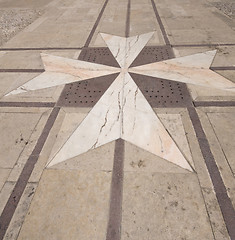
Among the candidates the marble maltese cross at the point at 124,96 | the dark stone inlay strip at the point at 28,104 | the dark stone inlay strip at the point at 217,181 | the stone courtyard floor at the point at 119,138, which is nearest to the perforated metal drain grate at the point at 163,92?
the stone courtyard floor at the point at 119,138

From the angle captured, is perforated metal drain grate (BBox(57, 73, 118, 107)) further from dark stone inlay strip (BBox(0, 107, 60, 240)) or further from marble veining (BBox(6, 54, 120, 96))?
dark stone inlay strip (BBox(0, 107, 60, 240))

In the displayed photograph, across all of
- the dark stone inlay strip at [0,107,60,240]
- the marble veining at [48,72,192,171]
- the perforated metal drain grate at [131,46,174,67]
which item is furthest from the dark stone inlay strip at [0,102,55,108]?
the perforated metal drain grate at [131,46,174,67]

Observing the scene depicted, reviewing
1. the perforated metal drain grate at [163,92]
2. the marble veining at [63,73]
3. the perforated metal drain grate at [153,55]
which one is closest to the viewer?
the perforated metal drain grate at [163,92]

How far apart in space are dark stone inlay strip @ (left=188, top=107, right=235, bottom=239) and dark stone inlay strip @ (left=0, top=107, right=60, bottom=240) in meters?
2.14

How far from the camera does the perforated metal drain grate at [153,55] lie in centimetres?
442

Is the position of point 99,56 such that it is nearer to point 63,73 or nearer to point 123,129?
point 63,73

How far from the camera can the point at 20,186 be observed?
2.37m

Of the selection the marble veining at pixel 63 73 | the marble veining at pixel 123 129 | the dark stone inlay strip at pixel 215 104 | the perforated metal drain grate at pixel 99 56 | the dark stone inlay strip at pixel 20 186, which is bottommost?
the dark stone inlay strip at pixel 20 186

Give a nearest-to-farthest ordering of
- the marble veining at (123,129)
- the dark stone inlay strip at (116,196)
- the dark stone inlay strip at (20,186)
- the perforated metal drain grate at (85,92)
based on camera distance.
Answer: the dark stone inlay strip at (116,196), the dark stone inlay strip at (20,186), the marble veining at (123,129), the perforated metal drain grate at (85,92)

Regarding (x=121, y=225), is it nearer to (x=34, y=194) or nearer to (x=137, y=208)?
(x=137, y=208)

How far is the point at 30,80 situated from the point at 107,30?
123 inches

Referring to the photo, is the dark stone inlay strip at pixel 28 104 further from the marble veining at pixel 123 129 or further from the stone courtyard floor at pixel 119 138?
the marble veining at pixel 123 129

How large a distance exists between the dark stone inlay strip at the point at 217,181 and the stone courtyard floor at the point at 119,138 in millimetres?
11

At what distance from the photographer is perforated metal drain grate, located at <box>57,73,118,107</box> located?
3.44 meters
